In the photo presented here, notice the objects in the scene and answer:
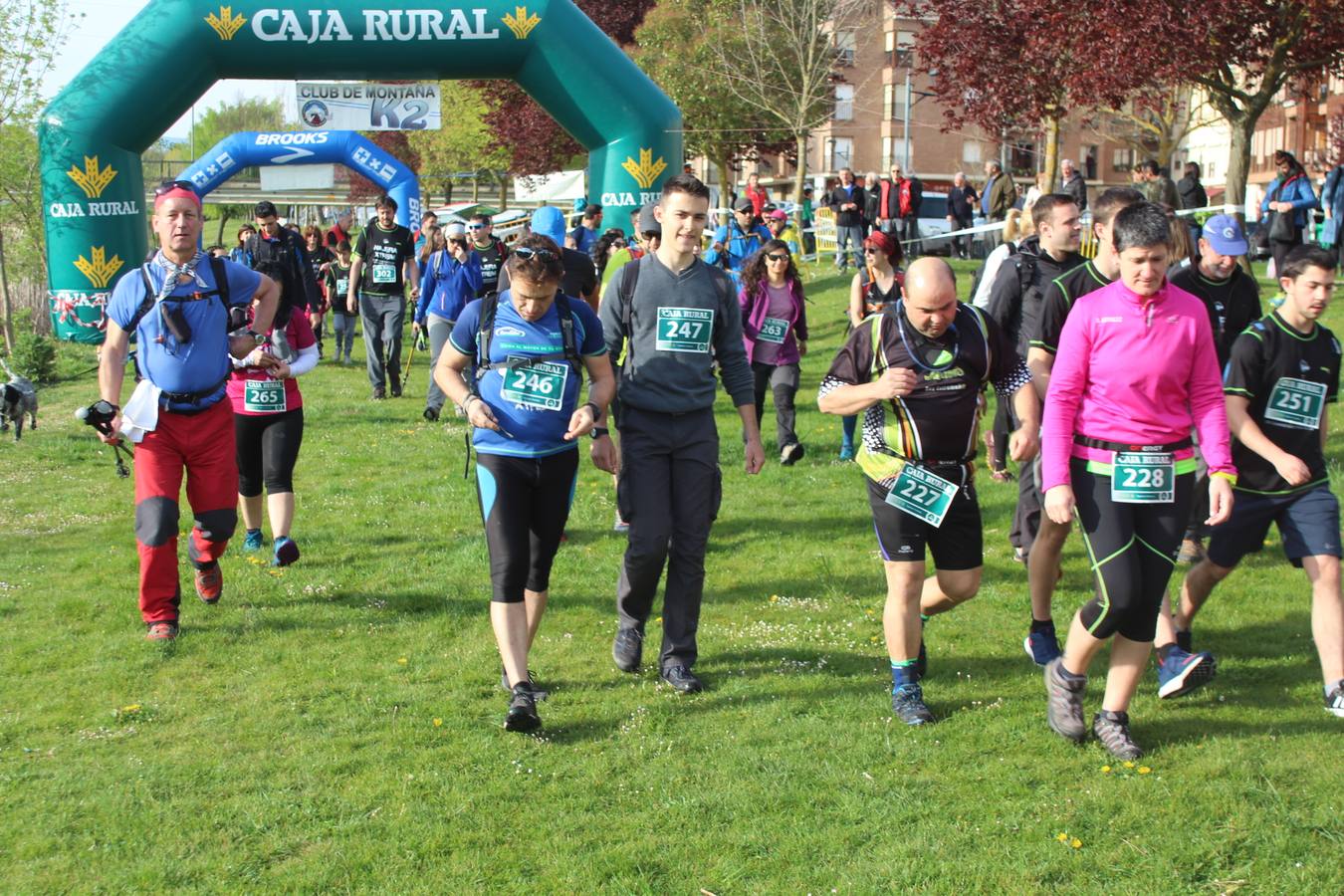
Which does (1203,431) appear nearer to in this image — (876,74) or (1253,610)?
(1253,610)

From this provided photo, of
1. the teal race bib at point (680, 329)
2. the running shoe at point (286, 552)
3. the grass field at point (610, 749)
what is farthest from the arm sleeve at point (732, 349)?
the running shoe at point (286, 552)

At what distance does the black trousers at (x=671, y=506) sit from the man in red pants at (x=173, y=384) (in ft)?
7.06

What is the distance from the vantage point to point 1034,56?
68.7 ft

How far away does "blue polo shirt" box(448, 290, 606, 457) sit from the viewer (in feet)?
17.5

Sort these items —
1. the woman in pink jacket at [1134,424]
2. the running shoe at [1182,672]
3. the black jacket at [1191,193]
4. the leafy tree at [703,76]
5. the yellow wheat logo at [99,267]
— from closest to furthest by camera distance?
the woman in pink jacket at [1134,424]
the running shoe at [1182,672]
the yellow wheat logo at [99,267]
the black jacket at [1191,193]
the leafy tree at [703,76]

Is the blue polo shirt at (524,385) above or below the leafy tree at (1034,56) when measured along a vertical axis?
below

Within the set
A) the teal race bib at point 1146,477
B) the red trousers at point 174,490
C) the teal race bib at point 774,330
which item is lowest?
the red trousers at point 174,490

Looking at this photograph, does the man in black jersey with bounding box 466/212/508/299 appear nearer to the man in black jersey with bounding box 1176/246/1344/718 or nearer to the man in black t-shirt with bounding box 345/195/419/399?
the man in black t-shirt with bounding box 345/195/419/399

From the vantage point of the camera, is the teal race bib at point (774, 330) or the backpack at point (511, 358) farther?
the teal race bib at point (774, 330)

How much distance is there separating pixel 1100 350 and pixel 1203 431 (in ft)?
1.55

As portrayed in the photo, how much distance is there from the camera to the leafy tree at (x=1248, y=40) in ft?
55.1

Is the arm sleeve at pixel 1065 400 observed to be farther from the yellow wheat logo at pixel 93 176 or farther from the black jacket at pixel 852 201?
the black jacket at pixel 852 201

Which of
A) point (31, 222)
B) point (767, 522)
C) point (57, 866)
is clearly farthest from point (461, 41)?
point (57, 866)

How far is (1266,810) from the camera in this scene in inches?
177
